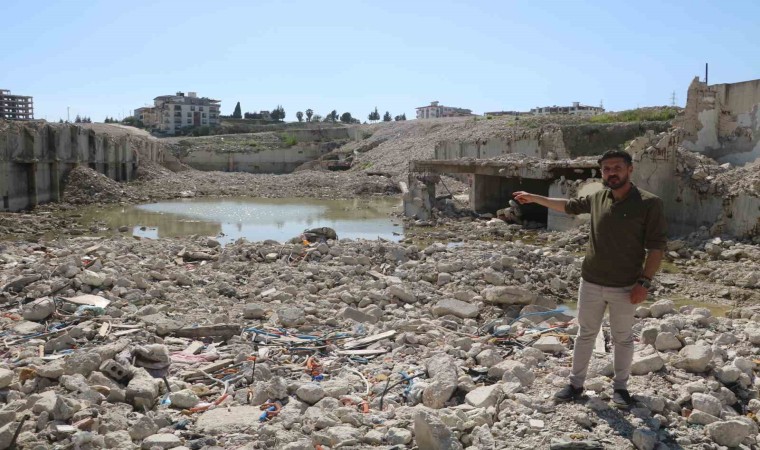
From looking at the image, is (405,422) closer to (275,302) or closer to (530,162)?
(275,302)

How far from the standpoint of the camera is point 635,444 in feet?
12.5

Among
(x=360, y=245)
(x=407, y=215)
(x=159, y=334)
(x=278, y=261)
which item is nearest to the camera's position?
(x=159, y=334)

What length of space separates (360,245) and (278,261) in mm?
1930

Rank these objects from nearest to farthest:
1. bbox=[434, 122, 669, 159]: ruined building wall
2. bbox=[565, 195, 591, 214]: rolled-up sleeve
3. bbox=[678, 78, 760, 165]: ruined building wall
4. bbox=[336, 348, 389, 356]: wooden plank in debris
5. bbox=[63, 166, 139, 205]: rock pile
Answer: bbox=[565, 195, 591, 214]: rolled-up sleeve, bbox=[336, 348, 389, 356]: wooden plank in debris, bbox=[678, 78, 760, 165]: ruined building wall, bbox=[63, 166, 139, 205]: rock pile, bbox=[434, 122, 669, 159]: ruined building wall

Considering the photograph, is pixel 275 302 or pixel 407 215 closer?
pixel 275 302

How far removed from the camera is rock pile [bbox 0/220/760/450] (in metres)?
4.09

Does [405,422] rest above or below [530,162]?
below

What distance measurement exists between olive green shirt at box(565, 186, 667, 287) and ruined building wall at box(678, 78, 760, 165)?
13.9 m

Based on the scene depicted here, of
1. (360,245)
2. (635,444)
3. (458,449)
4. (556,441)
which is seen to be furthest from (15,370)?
(360,245)

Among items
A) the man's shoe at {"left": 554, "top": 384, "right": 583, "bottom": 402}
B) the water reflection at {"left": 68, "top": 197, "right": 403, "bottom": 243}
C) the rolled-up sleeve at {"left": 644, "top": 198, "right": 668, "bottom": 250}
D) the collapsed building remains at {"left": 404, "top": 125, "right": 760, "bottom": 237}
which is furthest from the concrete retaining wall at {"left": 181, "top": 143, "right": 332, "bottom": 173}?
the rolled-up sleeve at {"left": 644, "top": 198, "right": 668, "bottom": 250}

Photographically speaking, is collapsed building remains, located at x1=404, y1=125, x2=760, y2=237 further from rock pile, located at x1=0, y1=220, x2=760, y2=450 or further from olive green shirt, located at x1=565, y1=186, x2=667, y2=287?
olive green shirt, located at x1=565, y1=186, x2=667, y2=287

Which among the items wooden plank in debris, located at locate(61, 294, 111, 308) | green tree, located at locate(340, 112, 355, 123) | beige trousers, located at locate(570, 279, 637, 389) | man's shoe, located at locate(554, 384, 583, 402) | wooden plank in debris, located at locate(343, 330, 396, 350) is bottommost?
wooden plank in debris, located at locate(343, 330, 396, 350)

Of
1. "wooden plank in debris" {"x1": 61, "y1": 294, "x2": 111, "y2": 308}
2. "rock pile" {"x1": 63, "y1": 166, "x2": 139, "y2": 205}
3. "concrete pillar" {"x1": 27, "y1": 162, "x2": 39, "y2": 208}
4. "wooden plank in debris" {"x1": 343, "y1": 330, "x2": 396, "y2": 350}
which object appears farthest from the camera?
"rock pile" {"x1": 63, "y1": 166, "x2": 139, "y2": 205}

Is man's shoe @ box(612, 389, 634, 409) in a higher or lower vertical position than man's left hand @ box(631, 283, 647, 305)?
lower
